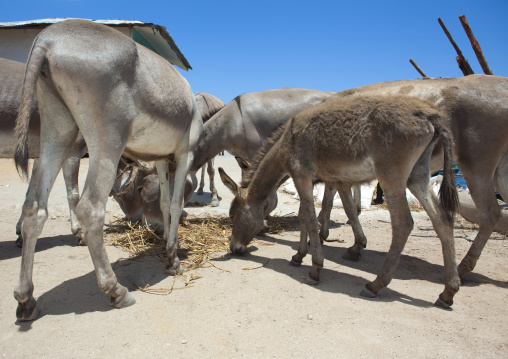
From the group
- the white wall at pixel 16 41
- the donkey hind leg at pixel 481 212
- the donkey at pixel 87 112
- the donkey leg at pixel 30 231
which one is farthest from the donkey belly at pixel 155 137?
the white wall at pixel 16 41

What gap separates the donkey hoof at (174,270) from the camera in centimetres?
381

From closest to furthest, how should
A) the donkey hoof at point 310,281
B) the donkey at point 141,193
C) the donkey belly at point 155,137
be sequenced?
the donkey belly at point 155,137 < the donkey hoof at point 310,281 < the donkey at point 141,193

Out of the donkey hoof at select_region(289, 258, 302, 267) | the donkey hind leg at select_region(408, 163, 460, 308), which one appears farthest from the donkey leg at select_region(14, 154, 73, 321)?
the donkey hind leg at select_region(408, 163, 460, 308)

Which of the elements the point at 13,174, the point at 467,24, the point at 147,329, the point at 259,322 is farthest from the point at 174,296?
the point at 13,174

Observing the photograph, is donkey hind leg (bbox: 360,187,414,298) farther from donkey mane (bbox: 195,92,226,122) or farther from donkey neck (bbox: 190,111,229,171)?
donkey mane (bbox: 195,92,226,122)

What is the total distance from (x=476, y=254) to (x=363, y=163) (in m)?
1.97

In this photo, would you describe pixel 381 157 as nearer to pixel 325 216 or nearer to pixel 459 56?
pixel 325 216

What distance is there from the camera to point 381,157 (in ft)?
10.9

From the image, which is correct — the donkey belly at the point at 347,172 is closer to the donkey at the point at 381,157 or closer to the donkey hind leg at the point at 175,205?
the donkey at the point at 381,157

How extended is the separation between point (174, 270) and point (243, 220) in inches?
48.2

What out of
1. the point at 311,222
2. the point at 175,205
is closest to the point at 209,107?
the point at 175,205

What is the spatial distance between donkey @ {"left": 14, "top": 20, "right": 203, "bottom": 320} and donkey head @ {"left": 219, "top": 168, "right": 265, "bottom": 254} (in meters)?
1.82

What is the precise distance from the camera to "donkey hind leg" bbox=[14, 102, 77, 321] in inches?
105

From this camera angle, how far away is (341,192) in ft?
15.6
